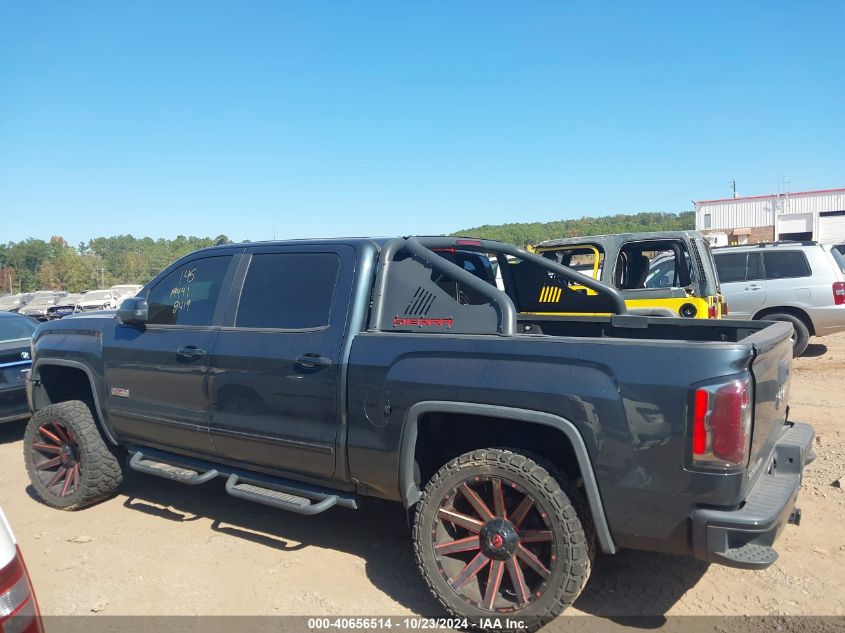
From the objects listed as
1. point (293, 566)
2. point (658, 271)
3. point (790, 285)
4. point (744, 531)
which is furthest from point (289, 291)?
point (790, 285)

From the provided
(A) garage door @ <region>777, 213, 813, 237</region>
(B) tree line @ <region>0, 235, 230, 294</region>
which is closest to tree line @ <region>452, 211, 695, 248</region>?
(A) garage door @ <region>777, 213, 813, 237</region>

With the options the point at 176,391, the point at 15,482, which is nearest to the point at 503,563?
the point at 176,391

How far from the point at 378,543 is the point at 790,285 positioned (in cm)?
900

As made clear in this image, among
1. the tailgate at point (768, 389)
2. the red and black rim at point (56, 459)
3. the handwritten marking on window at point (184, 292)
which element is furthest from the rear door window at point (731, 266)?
the red and black rim at point (56, 459)

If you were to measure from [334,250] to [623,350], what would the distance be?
1.85 meters

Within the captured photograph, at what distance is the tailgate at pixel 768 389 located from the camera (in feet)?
9.32

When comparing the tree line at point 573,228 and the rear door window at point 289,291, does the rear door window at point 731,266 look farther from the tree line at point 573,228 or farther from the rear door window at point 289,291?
the tree line at point 573,228

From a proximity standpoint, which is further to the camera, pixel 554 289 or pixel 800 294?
pixel 800 294

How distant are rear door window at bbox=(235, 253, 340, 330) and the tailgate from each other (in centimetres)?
221

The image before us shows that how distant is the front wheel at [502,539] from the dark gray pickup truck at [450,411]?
10mm

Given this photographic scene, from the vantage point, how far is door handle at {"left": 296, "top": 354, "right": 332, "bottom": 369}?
360 centimetres

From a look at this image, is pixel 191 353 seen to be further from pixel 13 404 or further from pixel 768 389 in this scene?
pixel 13 404

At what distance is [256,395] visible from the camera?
152 inches

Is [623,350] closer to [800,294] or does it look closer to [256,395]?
[256,395]
